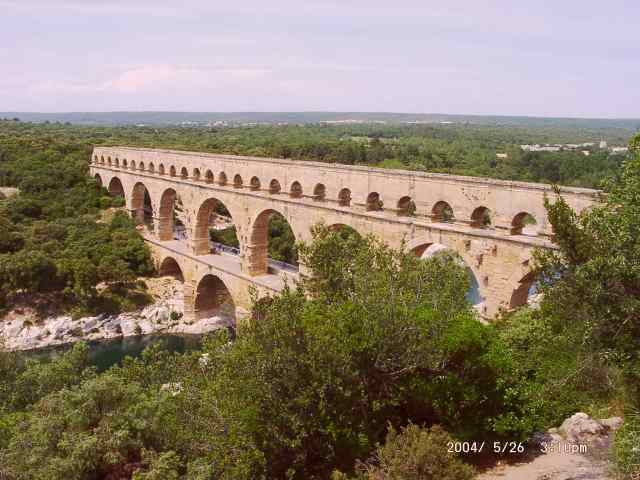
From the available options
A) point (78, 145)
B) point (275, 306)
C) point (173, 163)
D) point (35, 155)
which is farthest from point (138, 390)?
point (78, 145)

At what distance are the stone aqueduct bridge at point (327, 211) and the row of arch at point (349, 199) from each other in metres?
0.04

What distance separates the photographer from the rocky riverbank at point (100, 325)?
2705cm

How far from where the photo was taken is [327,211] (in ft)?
66.4

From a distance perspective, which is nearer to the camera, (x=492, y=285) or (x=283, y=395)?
(x=283, y=395)

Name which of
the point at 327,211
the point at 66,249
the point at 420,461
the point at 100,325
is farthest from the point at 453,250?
the point at 66,249

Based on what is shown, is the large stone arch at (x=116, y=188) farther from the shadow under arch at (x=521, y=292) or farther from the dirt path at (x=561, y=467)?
the dirt path at (x=561, y=467)

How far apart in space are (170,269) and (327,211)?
1548cm

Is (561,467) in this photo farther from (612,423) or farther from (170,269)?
(170,269)

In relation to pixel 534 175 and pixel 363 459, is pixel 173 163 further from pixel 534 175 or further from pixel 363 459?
pixel 534 175

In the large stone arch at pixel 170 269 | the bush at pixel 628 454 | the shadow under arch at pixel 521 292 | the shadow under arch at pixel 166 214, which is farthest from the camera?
the shadow under arch at pixel 166 214

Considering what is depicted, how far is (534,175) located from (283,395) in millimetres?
49885

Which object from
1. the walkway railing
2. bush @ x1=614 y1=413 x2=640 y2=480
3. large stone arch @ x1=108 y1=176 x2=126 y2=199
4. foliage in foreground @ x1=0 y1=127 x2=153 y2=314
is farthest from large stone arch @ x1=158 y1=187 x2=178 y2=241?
bush @ x1=614 y1=413 x2=640 y2=480

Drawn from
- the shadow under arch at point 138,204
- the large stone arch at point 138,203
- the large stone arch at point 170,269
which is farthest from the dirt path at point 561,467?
the large stone arch at point 138,203

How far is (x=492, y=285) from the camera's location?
15.5 metres
